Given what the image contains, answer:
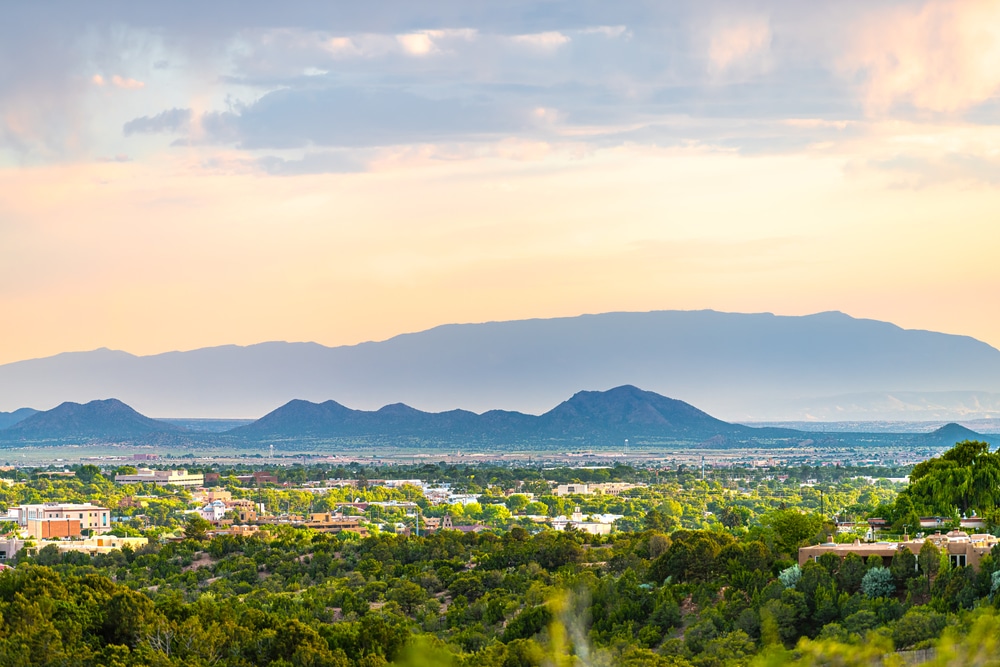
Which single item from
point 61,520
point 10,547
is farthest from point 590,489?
point 10,547

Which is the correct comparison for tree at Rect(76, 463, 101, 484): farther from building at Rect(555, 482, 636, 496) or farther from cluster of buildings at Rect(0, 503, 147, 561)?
building at Rect(555, 482, 636, 496)

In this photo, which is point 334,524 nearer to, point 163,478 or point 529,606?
point 529,606

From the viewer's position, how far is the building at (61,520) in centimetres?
10231

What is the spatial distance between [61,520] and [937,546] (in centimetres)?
7042

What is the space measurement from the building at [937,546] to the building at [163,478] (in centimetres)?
12117

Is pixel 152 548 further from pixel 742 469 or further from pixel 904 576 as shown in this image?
pixel 742 469

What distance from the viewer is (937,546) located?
143ft

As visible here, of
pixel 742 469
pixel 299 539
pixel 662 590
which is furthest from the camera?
pixel 742 469

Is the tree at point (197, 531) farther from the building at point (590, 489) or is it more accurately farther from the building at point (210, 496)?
the building at point (590, 489)

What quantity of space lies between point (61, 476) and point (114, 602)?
122854mm

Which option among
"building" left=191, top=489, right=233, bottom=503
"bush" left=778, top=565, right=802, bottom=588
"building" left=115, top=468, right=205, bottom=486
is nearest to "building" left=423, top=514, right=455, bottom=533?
"building" left=191, top=489, right=233, bottom=503

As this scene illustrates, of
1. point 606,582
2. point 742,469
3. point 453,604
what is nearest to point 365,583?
point 453,604

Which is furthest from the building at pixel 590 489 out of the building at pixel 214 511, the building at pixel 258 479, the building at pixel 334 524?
the building at pixel 334 524

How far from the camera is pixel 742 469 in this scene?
182m
